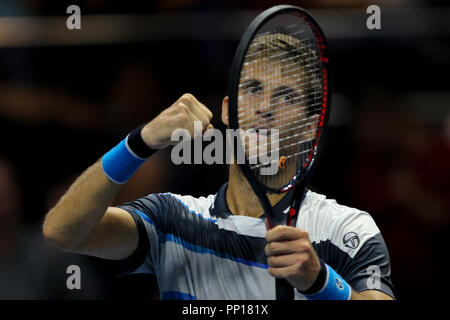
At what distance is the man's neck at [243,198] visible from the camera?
2.44 m

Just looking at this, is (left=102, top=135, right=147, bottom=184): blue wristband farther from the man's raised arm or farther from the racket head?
the racket head

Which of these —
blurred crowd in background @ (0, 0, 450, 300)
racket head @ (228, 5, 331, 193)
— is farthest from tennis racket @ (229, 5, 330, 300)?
blurred crowd in background @ (0, 0, 450, 300)

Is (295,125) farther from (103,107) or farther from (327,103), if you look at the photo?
(103,107)

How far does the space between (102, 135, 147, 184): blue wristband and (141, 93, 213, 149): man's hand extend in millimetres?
66

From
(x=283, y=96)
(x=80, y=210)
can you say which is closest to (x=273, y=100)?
(x=283, y=96)

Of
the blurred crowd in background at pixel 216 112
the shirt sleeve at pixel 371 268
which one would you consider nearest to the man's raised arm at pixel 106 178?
the shirt sleeve at pixel 371 268

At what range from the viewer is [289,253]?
204cm

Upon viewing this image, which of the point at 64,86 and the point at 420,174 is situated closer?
the point at 420,174

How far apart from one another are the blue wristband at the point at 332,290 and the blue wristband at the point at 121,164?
0.61 meters

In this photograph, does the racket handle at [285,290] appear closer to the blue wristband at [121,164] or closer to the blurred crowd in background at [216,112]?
the blue wristband at [121,164]

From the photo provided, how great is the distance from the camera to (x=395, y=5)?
4430mm

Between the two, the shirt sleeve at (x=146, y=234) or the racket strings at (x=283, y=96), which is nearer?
the racket strings at (x=283, y=96)

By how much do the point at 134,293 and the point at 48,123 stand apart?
1398 mm
